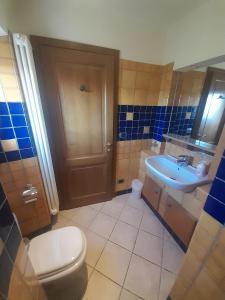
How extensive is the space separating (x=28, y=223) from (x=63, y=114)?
121 centimetres

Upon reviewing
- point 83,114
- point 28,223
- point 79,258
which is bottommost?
point 28,223

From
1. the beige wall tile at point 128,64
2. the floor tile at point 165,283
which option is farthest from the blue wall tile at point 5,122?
the floor tile at point 165,283

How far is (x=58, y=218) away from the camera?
176cm

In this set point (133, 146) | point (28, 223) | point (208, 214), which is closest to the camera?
point (208, 214)

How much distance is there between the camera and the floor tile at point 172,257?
1273 millimetres

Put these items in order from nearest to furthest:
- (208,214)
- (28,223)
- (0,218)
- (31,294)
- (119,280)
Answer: (0,218)
(31,294)
(208,214)
(119,280)
(28,223)

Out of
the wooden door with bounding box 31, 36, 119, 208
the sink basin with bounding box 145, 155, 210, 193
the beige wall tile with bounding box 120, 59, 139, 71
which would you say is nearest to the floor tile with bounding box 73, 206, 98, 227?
the wooden door with bounding box 31, 36, 119, 208

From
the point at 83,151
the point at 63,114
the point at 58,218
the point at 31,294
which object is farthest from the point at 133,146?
the point at 31,294

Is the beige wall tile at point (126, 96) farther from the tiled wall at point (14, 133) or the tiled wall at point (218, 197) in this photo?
the tiled wall at point (218, 197)

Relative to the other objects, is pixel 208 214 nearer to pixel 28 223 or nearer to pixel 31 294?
pixel 31 294

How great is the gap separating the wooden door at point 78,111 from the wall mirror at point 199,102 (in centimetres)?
80

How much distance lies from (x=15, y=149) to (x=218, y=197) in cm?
146

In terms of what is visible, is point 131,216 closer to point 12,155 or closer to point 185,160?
point 185,160

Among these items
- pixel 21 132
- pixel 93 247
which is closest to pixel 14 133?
pixel 21 132
